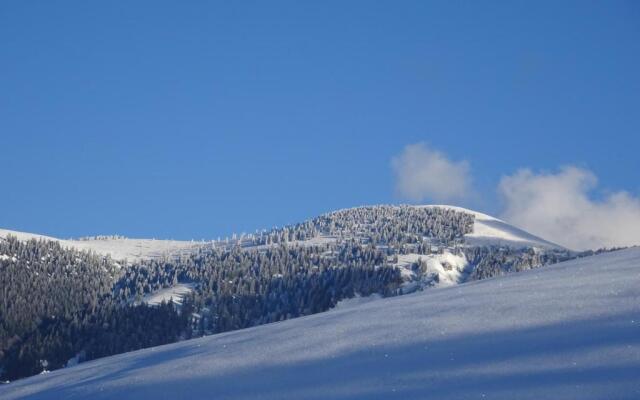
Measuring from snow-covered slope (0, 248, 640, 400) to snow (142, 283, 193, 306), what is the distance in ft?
338

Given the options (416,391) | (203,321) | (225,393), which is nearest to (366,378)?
(416,391)

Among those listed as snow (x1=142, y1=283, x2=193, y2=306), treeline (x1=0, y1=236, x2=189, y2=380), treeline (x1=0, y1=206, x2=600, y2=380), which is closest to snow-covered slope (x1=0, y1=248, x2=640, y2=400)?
treeline (x1=0, y1=236, x2=189, y2=380)

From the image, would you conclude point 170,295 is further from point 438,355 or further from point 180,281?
point 438,355

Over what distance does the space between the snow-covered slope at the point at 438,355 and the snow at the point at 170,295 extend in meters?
103

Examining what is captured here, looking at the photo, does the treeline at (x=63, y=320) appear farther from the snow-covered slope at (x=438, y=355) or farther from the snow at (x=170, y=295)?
the snow-covered slope at (x=438, y=355)

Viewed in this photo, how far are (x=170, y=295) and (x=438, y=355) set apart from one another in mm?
121071

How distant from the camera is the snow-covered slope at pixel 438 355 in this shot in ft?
50.4

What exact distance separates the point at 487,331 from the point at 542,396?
555cm

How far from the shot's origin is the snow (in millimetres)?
130125

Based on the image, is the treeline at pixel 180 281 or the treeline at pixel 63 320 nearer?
the treeline at pixel 63 320

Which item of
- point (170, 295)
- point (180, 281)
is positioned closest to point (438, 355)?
point (170, 295)

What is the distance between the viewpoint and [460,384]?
15711 millimetres

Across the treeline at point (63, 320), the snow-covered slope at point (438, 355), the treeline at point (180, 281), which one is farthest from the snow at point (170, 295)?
the snow-covered slope at point (438, 355)

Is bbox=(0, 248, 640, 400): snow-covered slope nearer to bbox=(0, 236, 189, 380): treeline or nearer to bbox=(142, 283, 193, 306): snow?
bbox=(0, 236, 189, 380): treeline
